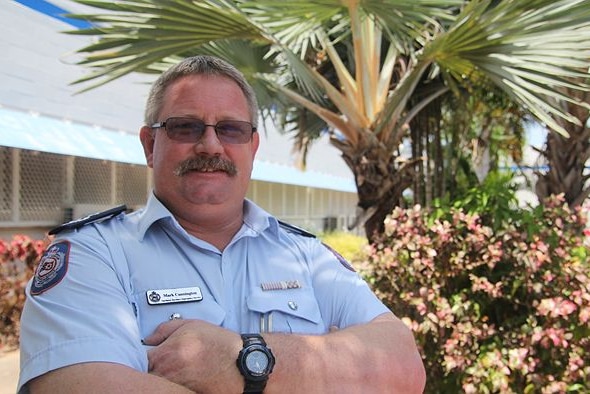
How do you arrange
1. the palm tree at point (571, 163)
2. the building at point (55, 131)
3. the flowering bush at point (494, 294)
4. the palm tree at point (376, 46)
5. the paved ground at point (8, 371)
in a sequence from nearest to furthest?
the palm tree at point (376, 46) < the flowering bush at point (494, 294) < the paved ground at point (8, 371) < the palm tree at point (571, 163) < the building at point (55, 131)

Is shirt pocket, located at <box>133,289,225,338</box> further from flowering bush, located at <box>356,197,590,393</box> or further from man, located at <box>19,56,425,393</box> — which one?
flowering bush, located at <box>356,197,590,393</box>

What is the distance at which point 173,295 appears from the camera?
1.50 metres

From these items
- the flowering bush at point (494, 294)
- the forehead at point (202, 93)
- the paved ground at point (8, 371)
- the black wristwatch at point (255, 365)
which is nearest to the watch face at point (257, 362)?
the black wristwatch at point (255, 365)

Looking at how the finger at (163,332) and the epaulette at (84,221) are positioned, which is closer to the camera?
the finger at (163,332)

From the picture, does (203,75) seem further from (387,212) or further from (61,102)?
(61,102)

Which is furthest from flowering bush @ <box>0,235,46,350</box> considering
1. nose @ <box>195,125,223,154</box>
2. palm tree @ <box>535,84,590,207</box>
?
palm tree @ <box>535,84,590,207</box>

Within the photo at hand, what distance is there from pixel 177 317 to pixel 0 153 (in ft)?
20.6

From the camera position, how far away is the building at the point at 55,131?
6832 mm

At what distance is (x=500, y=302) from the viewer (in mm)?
3746

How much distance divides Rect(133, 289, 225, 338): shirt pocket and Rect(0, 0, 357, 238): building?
481 cm

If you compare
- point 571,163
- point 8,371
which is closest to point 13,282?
point 8,371

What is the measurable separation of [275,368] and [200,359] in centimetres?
18

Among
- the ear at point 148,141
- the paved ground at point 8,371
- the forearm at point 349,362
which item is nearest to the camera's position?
the forearm at point 349,362

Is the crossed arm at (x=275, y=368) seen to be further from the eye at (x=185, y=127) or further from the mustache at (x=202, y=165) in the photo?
the eye at (x=185, y=127)
